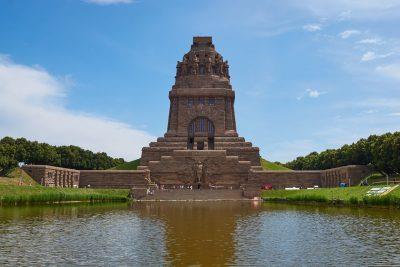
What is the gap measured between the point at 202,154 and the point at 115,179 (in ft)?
43.9

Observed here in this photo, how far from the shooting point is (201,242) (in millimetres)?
16703

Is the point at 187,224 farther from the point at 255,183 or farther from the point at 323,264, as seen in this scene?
the point at 255,183

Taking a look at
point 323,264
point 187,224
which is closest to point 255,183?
Result: point 187,224

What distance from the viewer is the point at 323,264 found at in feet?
42.1

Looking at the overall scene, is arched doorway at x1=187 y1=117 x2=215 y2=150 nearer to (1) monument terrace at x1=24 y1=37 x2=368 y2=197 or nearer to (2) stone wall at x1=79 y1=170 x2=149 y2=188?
(1) monument terrace at x1=24 y1=37 x2=368 y2=197

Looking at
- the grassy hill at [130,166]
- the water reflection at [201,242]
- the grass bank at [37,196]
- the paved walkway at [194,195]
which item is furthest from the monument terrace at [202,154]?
the water reflection at [201,242]

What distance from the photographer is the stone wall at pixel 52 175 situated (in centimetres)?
6209

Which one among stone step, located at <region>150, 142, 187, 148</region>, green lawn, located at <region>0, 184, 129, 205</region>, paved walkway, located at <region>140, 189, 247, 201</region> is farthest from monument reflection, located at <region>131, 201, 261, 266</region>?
stone step, located at <region>150, 142, 187, 148</region>

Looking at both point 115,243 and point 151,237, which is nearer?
point 115,243

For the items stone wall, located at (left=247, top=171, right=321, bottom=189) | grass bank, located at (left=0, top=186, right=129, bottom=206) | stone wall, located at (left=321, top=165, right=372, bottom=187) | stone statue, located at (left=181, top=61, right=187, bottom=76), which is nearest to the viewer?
grass bank, located at (left=0, top=186, right=129, bottom=206)

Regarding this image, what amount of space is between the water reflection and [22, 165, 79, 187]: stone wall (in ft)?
129

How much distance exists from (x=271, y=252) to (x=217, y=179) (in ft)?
176

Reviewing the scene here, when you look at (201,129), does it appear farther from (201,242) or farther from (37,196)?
(201,242)

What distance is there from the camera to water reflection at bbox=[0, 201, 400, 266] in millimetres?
13522
